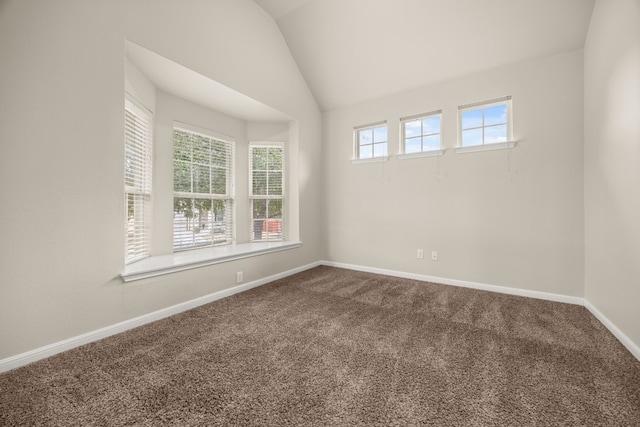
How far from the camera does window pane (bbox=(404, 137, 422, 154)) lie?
12.3 ft

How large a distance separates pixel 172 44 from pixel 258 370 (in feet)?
9.43

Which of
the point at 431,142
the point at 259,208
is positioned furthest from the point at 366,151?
the point at 259,208

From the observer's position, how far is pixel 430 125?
12.1 feet

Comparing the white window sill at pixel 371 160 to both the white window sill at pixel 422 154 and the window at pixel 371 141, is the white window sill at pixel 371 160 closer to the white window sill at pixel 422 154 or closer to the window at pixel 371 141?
the window at pixel 371 141

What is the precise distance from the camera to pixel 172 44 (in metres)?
2.45

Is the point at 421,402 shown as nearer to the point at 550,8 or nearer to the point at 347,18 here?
the point at 550,8

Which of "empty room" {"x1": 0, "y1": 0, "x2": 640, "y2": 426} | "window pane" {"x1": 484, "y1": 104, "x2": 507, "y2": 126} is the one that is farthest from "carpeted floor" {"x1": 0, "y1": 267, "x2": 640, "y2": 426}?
"window pane" {"x1": 484, "y1": 104, "x2": 507, "y2": 126}

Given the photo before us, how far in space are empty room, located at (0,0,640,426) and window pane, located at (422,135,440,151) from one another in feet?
0.18

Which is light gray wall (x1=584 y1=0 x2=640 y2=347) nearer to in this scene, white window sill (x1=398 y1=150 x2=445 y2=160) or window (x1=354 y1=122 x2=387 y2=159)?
white window sill (x1=398 y1=150 x2=445 y2=160)

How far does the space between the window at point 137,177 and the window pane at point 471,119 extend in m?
3.84

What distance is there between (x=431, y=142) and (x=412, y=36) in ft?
4.37

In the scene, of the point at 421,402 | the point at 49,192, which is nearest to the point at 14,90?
the point at 49,192

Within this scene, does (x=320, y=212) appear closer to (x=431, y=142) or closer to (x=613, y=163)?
(x=431, y=142)

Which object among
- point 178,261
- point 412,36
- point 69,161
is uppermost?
point 412,36
